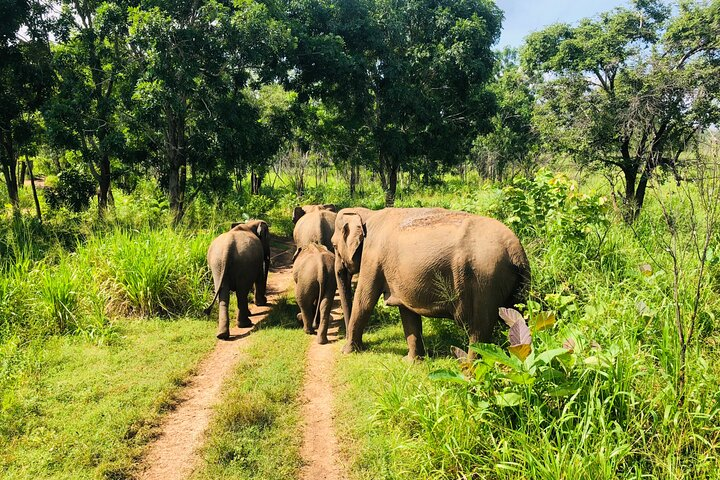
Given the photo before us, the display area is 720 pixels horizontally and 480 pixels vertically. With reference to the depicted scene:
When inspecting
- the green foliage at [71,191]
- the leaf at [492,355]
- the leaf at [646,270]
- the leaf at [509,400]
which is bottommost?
the leaf at [509,400]

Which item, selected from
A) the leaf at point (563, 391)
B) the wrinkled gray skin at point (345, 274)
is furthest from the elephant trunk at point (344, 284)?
the leaf at point (563, 391)

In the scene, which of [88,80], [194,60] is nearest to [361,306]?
[194,60]

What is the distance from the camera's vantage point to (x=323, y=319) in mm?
6652

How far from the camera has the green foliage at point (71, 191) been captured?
13797 mm

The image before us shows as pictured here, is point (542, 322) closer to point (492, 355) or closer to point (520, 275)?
point (492, 355)

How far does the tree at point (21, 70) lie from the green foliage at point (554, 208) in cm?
1178

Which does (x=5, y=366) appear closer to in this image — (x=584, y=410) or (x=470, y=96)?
(x=584, y=410)

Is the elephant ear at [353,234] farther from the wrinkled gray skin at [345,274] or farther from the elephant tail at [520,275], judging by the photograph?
the elephant tail at [520,275]

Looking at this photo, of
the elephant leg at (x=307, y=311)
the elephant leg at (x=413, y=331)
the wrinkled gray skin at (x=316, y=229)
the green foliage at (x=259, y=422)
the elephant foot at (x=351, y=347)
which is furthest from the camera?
the wrinkled gray skin at (x=316, y=229)

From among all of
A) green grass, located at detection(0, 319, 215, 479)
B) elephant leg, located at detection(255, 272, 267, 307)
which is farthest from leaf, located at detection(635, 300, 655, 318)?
elephant leg, located at detection(255, 272, 267, 307)

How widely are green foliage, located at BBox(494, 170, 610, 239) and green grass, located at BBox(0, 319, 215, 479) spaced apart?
5075 millimetres

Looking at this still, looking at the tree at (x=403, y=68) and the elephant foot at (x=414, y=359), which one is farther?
the tree at (x=403, y=68)

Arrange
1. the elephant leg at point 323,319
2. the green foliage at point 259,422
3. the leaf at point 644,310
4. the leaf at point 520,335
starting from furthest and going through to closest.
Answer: the elephant leg at point 323,319 → the leaf at point 644,310 → the green foliage at point 259,422 → the leaf at point 520,335

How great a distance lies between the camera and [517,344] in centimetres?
332
